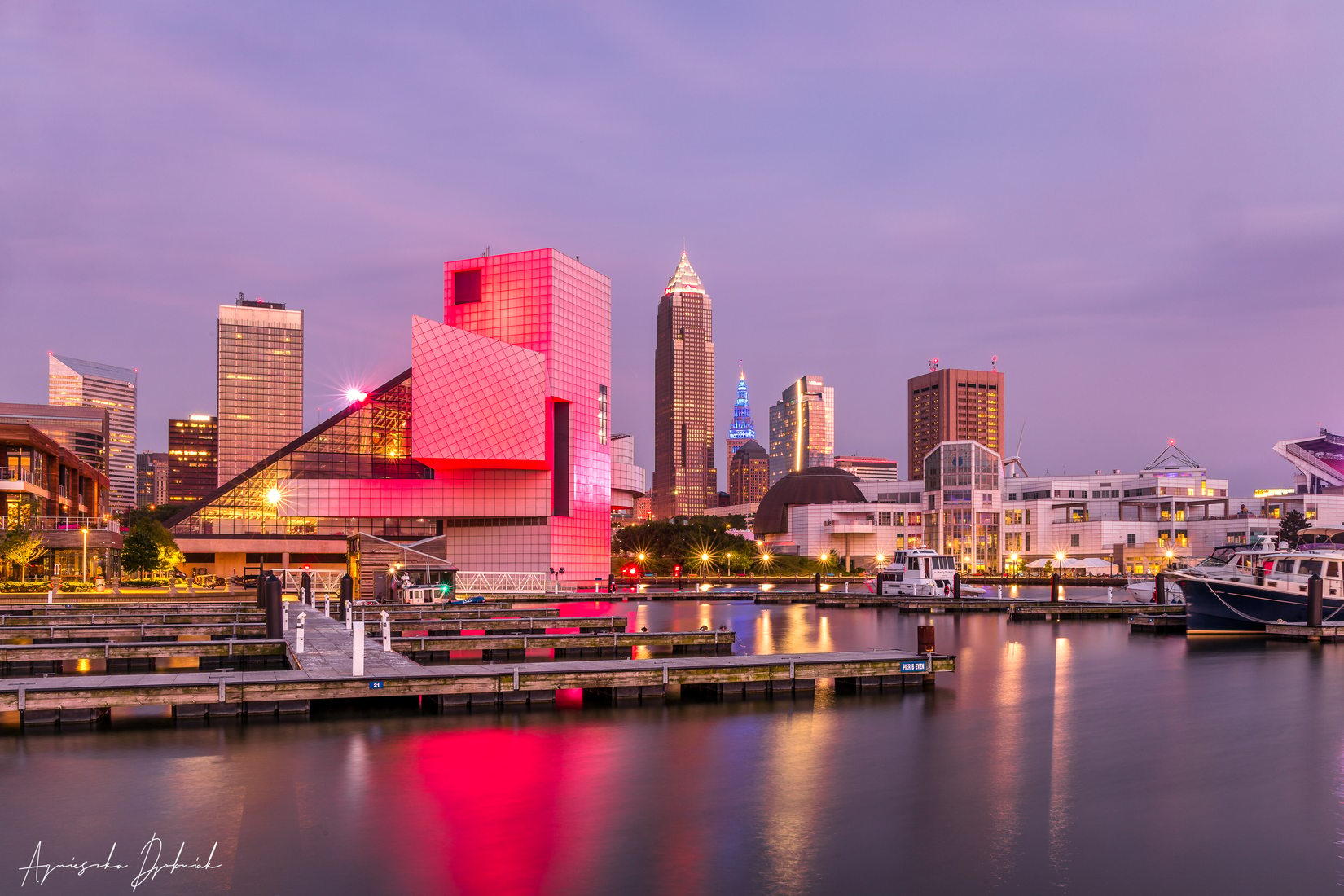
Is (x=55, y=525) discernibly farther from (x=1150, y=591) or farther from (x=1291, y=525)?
(x=1291, y=525)

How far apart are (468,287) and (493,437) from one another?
17350 millimetres

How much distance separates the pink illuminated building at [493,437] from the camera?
8906 cm

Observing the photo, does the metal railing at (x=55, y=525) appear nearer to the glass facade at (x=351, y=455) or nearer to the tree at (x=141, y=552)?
the tree at (x=141, y=552)

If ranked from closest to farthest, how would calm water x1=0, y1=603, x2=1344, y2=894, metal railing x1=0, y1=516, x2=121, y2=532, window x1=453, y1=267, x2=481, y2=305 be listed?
calm water x1=0, y1=603, x2=1344, y2=894
metal railing x1=0, y1=516, x2=121, y2=532
window x1=453, y1=267, x2=481, y2=305

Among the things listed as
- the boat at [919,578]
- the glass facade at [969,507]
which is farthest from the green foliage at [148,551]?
the glass facade at [969,507]

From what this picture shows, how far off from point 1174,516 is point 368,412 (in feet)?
370

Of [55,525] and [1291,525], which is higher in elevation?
[55,525]

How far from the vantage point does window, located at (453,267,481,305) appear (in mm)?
99000

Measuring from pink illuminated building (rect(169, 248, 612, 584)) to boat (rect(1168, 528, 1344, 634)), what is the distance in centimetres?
5242

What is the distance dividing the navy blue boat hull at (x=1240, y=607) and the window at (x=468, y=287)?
6511 cm

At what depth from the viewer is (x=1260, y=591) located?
172 ft

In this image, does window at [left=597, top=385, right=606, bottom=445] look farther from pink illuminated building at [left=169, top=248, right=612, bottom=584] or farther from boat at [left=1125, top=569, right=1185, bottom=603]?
boat at [left=1125, top=569, right=1185, bottom=603]

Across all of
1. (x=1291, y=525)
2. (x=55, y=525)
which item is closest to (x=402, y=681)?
(x=55, y=525)

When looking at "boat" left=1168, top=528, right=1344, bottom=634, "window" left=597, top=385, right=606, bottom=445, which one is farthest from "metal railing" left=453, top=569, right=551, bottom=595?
"boat" left=1168, top=528, right=1344, bottom=634
